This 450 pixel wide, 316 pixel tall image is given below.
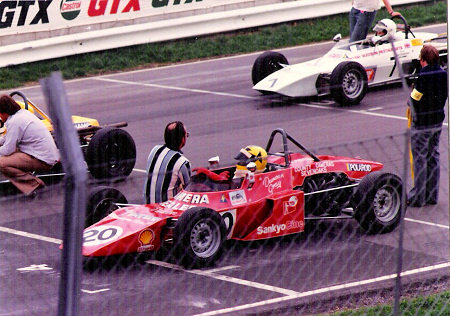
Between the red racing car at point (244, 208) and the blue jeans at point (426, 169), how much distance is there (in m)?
0.60

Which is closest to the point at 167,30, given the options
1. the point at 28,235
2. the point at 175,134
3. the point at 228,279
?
the point at 28,235

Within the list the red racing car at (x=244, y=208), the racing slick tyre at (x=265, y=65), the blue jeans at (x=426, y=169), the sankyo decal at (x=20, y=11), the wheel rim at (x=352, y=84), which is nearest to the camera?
the red racing car at (x=244, y=208)

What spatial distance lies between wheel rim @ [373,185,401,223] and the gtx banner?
34.1ft

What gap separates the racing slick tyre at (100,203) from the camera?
952 centimetres

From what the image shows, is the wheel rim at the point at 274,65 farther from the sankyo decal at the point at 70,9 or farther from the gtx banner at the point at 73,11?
the sankyo decal at the point at 70,9

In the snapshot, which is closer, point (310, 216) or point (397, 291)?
point (397, 291)

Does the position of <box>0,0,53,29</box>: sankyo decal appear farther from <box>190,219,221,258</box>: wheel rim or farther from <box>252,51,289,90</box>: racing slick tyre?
<box>190,219,221,258</box>: wheel rim

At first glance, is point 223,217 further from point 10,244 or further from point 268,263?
point 10,244

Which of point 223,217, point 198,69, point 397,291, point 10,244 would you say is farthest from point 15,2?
point 397,291

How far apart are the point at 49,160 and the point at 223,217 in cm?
334

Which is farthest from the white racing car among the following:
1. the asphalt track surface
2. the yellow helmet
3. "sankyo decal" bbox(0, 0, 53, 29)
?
the yellow helmet

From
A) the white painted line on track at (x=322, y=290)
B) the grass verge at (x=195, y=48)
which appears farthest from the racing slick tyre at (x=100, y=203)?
the grass verge at (x=195, y=48)

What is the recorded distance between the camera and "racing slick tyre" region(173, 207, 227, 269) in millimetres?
8570

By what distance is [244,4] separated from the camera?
21.0m
